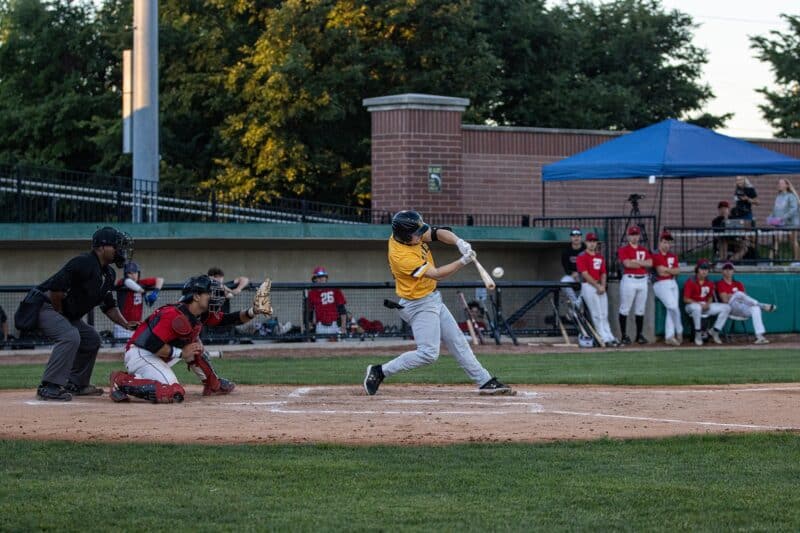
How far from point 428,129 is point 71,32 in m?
16.2

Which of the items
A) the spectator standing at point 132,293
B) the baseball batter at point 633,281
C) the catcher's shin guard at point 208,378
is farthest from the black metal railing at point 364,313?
the catcher's shin guard at point 208,378

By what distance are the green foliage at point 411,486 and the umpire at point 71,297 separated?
266 centimetres

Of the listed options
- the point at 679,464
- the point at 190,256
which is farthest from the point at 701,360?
the point at 679,464

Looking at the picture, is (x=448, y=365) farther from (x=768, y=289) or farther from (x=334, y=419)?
(x=768, y=289)

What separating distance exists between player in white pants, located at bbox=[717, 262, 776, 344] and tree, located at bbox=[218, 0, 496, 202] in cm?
1162

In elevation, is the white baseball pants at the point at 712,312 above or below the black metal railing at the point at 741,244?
below

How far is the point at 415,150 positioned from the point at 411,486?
1897 cm

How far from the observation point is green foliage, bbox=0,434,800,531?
6.62 metres

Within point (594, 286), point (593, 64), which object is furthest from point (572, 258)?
point (593, 64)

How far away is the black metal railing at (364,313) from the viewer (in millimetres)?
20578

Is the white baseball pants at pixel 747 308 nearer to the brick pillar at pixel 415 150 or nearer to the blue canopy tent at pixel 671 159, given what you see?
the blue canopy tent at pixel 671 159

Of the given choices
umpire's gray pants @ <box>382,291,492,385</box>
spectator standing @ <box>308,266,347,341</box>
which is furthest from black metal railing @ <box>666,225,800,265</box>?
umpire's gray pants @ <box>382,291,492,385</box>

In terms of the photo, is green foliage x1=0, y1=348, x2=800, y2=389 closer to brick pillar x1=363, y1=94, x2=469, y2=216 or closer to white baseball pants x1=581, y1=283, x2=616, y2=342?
white baseball pants x1=581, y1=283, x2=616, y2=342

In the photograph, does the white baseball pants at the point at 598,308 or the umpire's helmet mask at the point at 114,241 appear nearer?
the umpire's helmet mask at the point at 114,241
